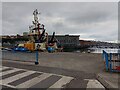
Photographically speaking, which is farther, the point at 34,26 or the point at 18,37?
the point at 18,37

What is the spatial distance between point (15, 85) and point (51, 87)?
156 cm

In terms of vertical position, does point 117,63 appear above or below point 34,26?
below

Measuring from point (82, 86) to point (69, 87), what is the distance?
60 centimetres

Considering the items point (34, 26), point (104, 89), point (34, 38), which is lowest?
point (104, 89)

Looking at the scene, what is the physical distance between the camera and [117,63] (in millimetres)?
12133

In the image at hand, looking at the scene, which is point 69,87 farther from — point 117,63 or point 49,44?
point 49,44

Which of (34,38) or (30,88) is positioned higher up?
(34,38)

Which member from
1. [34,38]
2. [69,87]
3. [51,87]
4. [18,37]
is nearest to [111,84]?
[69,87]

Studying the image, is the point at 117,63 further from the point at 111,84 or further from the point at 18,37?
the point at 18,37

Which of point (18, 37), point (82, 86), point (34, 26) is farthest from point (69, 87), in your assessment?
point (18, 37)

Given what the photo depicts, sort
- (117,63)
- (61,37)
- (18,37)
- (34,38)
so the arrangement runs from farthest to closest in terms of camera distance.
A: (61,37)
(18,37)
(34,38)
(117,63)

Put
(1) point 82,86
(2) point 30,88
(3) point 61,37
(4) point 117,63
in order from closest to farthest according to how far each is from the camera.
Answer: (2) point 30,88, (1) point 82,86, (4) point 117,63, (3) point 61,37

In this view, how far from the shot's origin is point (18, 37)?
68875mm

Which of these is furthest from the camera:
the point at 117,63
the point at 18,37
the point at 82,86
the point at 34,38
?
the point at 18,37
